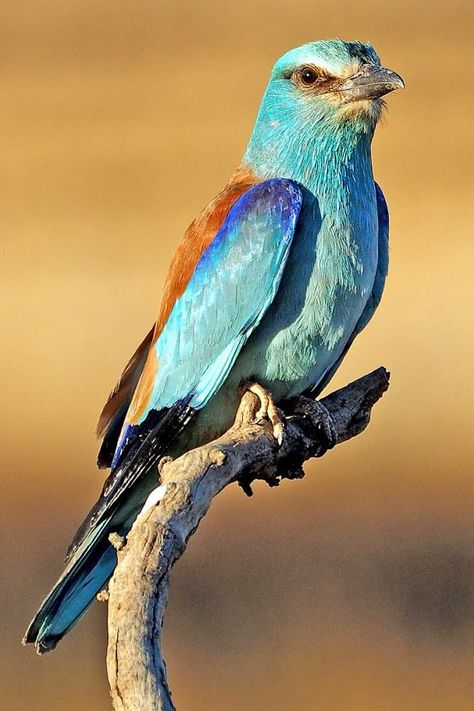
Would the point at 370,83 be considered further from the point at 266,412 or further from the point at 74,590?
the point at 74,590

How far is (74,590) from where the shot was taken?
17.2 ft

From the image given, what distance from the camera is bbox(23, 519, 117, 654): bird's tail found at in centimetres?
517

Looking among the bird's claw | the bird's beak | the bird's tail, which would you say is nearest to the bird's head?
the bird's beak

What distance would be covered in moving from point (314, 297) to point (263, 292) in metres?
0.15

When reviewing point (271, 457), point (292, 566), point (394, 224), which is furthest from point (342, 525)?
point (271, 457)

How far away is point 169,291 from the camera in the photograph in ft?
18.6

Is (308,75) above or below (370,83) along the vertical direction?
above

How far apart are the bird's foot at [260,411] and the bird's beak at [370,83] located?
2.96ft

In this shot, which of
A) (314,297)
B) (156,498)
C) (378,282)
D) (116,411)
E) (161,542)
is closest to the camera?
(161,542)

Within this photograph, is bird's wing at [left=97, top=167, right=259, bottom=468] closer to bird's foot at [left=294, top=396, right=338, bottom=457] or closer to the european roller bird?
the european roller bird

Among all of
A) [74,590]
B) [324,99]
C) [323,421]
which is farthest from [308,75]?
[74,590]

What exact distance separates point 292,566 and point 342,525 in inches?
30.6

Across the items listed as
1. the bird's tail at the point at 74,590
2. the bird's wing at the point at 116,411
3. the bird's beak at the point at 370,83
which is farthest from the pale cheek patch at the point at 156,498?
the bird's beak at the point at 370,83

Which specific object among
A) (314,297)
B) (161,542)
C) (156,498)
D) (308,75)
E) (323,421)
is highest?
(308,75)
